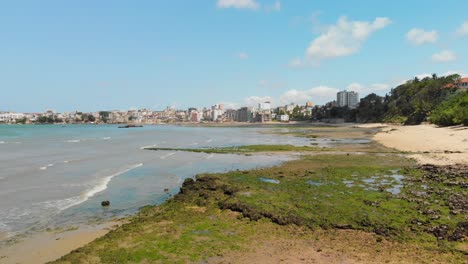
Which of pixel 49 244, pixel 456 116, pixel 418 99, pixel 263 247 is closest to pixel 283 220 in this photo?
pixel 263 247

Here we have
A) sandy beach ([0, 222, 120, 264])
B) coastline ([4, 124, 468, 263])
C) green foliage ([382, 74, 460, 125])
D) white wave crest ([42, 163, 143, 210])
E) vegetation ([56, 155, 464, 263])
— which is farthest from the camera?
green foliage ([382, 74, 460, 125])

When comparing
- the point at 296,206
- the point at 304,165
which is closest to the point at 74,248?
the point at 296,206

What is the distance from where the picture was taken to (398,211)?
Result: 14.0 metres

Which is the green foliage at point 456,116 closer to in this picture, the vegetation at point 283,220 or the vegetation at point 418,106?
the vegetation at point 418,106

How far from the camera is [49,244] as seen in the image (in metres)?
12.2

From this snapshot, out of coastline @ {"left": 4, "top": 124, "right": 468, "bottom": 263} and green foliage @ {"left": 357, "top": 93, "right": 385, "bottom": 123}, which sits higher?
green foliage @ {"left": 357, "top": 93, "right": 385, "bottom": 123}

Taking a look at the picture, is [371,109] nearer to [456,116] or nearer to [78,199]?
[456,116]

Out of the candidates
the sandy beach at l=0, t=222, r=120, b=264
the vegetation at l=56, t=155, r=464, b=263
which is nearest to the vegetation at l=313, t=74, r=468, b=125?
the vegetation at l=56, t=155, r=464, b=263

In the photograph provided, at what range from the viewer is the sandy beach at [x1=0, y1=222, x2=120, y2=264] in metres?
11.0

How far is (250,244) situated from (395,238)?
445 cm

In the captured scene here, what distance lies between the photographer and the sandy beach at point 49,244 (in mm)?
10984

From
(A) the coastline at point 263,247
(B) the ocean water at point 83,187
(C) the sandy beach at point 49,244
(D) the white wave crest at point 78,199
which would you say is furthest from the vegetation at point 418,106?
(C) the sandy beach at point 49,244

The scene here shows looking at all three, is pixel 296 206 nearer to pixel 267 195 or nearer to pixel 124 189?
pixel 267 195

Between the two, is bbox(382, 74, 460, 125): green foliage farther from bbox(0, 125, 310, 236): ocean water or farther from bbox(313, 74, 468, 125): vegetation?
bbox(0, 125, 310, 236): ocean water
